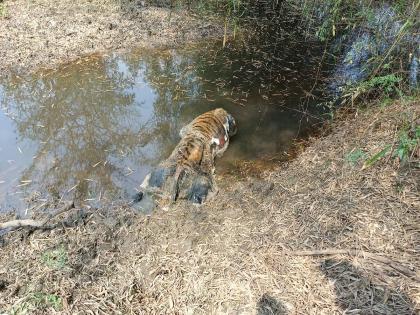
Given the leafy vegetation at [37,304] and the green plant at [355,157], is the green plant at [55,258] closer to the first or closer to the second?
the leafy vegetation at [37,304]

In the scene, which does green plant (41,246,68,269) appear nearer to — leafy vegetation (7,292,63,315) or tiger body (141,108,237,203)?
leafy vegetation (7,292,63,315)

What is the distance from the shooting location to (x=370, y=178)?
A: 3914mm

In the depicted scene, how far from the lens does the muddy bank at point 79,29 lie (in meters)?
7.92

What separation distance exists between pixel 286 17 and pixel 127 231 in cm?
854

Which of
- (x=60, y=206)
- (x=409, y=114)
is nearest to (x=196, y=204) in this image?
(x=60, y=206)

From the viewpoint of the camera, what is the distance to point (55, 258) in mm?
3594

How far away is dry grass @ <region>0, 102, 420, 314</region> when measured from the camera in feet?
10.00

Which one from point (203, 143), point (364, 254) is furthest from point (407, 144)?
point (203, 143)

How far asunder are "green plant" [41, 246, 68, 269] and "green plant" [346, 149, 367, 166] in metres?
3.34

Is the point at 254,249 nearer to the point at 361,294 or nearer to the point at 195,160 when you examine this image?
the point at 361,294

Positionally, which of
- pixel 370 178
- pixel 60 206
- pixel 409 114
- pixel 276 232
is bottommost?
pixel 60 206

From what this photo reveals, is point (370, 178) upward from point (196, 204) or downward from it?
upward

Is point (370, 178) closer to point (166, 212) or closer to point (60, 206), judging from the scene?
point (166, 212)

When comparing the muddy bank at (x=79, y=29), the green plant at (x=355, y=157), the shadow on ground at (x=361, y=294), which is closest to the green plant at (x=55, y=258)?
the shadow on ground at (x=361, y=294)
